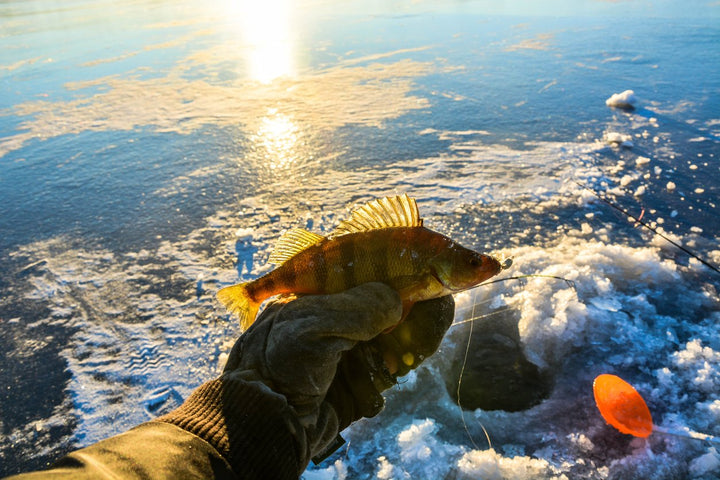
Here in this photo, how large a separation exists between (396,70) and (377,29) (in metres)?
6.27

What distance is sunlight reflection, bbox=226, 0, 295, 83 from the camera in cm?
1195

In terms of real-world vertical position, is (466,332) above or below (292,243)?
below

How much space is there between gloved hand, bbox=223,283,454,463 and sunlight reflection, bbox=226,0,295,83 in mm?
10166

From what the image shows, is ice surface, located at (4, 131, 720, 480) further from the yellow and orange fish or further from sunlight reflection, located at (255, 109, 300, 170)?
the yellow and orange fish

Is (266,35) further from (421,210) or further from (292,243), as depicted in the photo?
(292,243)

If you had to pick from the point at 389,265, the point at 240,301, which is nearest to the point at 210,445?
the point at 240,301

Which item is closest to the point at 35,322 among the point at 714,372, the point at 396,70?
the point at 714,372

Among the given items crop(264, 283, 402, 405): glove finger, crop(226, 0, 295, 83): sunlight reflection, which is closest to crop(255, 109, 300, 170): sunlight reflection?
crop(226, 0, 295, 83): sunlight reflection

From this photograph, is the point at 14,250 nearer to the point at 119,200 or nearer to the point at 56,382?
the point at 119,200

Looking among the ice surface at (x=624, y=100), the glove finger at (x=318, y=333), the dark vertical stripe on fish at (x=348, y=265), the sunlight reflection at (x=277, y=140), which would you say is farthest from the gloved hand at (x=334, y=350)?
the ice surface at (x=624, y=100)

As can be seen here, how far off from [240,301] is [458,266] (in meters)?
1.19

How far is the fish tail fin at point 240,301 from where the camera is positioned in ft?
7.60

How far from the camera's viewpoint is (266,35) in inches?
645

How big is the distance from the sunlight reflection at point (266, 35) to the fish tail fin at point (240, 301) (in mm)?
9840
